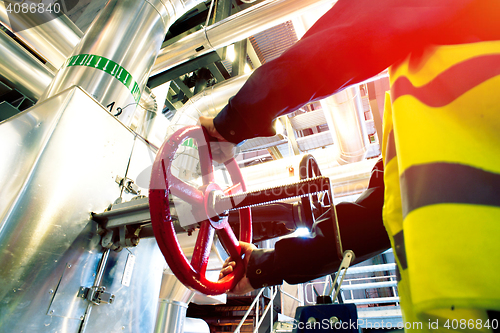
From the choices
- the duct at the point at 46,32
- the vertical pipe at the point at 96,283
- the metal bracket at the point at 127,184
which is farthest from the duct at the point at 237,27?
the vertical pipe at the point at 96,283

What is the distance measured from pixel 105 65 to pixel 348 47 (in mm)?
1128

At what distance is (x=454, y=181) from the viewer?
30 centimetres

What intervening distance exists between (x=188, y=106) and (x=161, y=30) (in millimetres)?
856

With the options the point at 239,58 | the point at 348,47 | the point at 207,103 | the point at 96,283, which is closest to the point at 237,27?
the point at 207,103

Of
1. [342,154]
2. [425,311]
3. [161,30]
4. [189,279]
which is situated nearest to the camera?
[425,311]

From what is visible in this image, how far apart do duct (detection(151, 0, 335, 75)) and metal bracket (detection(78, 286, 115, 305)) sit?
5.26 ft

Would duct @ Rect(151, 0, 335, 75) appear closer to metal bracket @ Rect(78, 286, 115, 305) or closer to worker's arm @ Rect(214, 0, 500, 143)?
worker's arm @ Rect(214, 0, 500, 143)

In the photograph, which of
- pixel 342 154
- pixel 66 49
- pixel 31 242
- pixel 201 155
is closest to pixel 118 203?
pixel 31 242

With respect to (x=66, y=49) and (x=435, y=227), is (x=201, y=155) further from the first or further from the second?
(x=66, y=49)

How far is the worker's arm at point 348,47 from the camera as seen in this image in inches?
16.3

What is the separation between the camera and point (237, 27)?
5.89 ft

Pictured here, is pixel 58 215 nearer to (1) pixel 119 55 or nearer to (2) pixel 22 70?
(1) pixel 119 55

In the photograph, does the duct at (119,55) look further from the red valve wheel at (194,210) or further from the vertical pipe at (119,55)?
the red valve wheel at (194,210)

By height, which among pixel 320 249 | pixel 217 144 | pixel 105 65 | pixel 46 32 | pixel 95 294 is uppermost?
pixel 46 32
